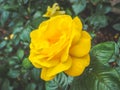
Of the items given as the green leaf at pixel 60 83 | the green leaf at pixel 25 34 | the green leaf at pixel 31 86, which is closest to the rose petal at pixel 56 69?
the green leaf at pixel 60 83

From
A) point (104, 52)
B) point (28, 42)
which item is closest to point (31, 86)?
point (28, 42)

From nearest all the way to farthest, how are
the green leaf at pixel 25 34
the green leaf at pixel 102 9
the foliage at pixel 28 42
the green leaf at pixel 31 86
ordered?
the foliage at pixel 28 42 < the green leaf at pixel 25 34 < the green leaf at pixel 31 86 < the green leaf at pixel 102 9

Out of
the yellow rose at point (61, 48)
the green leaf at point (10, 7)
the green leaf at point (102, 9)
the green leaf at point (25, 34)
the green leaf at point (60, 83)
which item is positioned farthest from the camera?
the green leaf at point (10, 7)

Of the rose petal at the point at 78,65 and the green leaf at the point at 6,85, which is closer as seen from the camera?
the rose petal at the point at 78,65

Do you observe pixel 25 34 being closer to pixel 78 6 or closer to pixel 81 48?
pixel 78 6

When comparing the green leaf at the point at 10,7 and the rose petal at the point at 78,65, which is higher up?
the rose petal at the point at 78,65

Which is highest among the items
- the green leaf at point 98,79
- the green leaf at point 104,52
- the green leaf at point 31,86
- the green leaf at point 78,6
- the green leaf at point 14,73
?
the green leaf at point 104,52

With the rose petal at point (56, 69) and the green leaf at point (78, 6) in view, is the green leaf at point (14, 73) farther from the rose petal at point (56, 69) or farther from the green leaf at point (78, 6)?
the rose petal at point (56, 69)

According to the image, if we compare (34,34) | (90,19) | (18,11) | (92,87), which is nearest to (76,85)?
(92,87)

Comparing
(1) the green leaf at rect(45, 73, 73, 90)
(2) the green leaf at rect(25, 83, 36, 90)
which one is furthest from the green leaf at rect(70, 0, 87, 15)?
(1) the green leaf at rect(45, 73, 73, 90)
